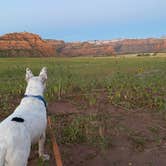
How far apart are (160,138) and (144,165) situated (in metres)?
1.46

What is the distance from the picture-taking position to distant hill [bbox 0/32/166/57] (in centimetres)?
7588

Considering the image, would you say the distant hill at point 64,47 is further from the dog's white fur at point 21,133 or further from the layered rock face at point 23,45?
the dog's white fur at point 21,133

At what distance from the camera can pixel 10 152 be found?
13.2 feet

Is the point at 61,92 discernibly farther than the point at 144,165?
Yes

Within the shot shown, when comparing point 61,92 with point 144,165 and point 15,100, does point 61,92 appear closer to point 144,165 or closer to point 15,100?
point 15,100

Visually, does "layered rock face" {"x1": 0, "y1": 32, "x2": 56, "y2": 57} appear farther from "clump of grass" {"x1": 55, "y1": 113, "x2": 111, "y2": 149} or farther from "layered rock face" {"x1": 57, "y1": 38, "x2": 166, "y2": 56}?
"clump of grass" {"x1": 55, "y1": 113, "x2": 111, "y2": 149}

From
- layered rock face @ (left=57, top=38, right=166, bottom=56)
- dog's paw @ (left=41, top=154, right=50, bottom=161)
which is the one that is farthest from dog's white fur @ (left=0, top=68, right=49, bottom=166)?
layered rock face @ (left=57, top=38, right=166, bottom=56)

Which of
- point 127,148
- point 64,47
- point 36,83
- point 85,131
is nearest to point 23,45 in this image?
point 64,47

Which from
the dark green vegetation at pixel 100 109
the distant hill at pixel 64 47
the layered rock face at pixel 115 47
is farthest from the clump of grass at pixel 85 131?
the layered rock face at pixel 115 47

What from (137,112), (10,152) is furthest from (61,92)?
(10,152)

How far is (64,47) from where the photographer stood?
344ft

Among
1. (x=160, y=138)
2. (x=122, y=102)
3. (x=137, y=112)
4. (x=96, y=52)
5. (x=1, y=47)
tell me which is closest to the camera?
(x=160, y=138)

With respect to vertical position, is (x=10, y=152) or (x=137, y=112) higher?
(x=10, y=152)

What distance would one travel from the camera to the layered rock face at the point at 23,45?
235 feet
